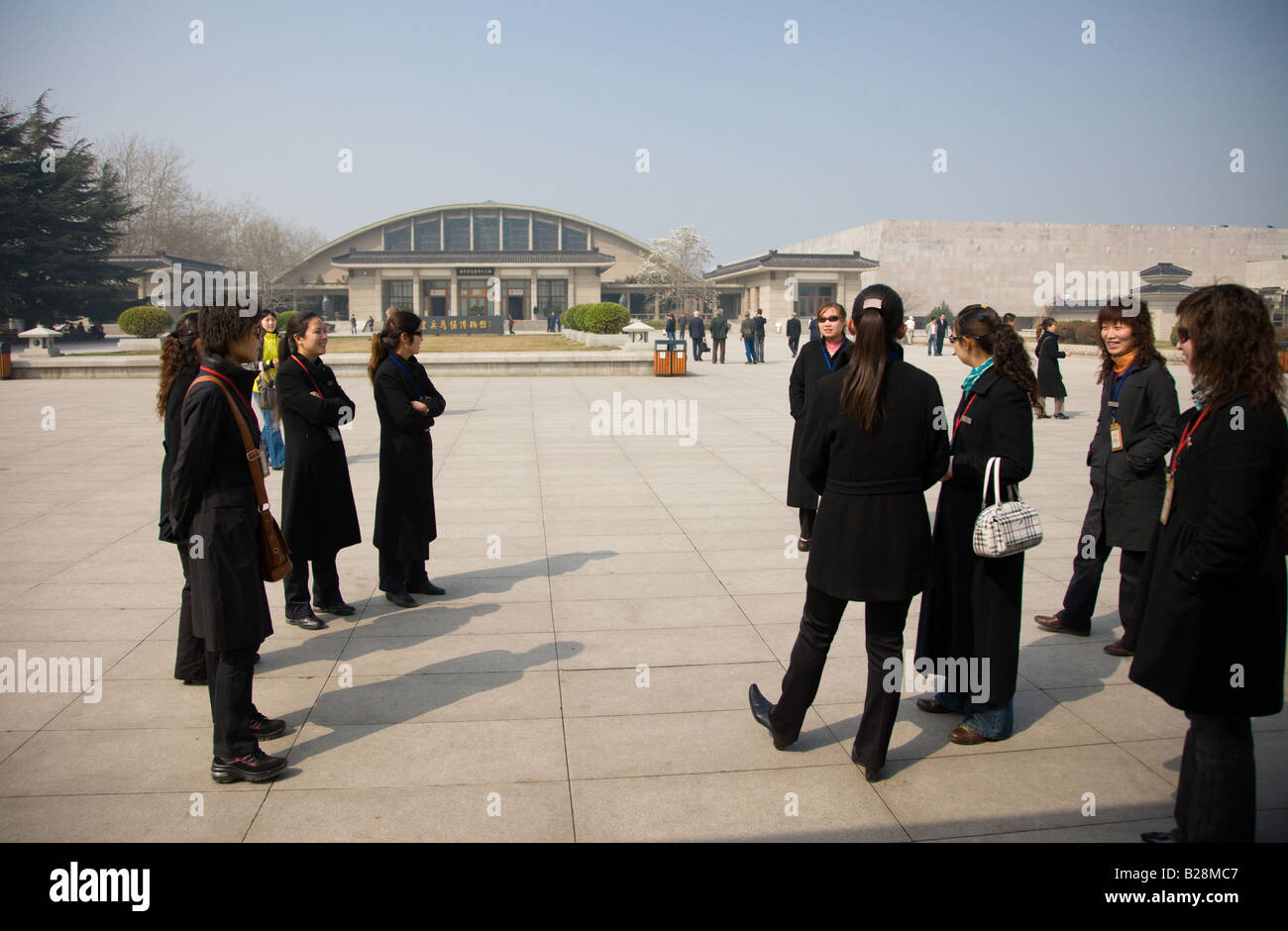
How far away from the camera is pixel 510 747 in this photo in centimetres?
373

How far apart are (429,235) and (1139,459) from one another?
78922mm

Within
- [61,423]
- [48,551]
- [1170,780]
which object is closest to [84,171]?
[61,423]

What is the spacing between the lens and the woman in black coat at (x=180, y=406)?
13.4ft

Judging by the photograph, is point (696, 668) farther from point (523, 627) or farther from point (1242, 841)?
point (1242, 841)

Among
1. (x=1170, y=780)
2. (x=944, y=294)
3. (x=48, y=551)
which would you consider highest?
(x=944, y=294)

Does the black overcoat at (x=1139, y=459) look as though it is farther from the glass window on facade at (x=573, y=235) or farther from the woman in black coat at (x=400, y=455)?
the glass window on facade at (x=573, y=235)

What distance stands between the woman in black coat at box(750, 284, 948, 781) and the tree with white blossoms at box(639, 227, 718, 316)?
68.8m

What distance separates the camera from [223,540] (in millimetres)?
3465

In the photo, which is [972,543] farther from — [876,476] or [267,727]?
[267,727]

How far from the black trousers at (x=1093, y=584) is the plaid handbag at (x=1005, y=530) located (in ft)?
5.12

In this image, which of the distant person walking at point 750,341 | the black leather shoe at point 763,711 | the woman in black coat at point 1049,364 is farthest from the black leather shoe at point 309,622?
the distant person walking at point 750,341

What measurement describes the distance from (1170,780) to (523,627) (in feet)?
10.7

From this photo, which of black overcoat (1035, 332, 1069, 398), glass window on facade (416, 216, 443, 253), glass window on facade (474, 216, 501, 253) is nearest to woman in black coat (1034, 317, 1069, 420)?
black overcoat (1035, 332, 1069, 398)

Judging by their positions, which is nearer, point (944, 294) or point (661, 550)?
point (661, 550)
